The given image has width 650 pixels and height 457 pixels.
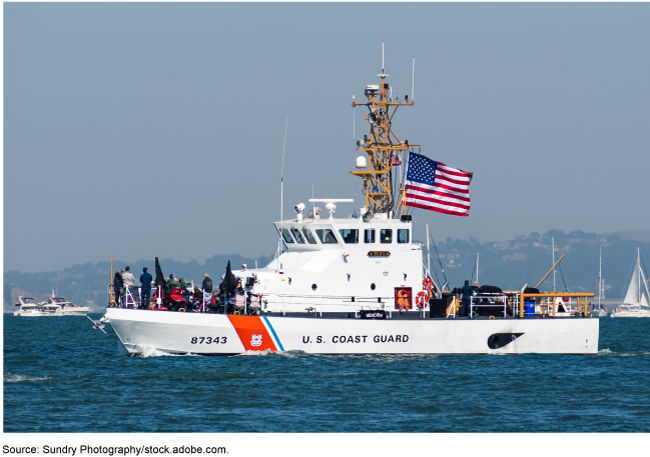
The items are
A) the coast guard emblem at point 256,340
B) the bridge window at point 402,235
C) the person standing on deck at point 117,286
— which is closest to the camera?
the coast guard emblem at point 256,340

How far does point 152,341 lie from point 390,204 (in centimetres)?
889

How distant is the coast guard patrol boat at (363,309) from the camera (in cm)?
2681

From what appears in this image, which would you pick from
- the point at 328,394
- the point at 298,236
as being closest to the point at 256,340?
the point at 298,236

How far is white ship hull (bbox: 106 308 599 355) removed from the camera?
87.3ft

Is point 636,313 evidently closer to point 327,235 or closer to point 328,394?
point 327,235

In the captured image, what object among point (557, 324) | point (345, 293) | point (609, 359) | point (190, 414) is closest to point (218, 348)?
point (345, 293)

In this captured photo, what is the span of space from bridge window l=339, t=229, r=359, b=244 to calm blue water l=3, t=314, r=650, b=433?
376 centimetres

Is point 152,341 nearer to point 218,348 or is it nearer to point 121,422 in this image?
point 218,348

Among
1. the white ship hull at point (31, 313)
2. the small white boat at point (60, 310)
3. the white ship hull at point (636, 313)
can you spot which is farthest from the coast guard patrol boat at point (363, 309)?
the small white boat at point (60, 310)

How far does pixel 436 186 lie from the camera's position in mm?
29516

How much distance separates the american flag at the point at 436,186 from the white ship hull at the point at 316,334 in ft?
12.9

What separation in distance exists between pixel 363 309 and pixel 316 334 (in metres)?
1.76

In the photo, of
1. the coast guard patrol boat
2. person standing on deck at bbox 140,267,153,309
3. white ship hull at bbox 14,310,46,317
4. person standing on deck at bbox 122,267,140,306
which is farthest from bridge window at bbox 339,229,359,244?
white ship hull at bbox 14,310,46,317

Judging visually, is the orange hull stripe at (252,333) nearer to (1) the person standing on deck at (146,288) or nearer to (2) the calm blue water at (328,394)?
(2) the calm blue water at (328,394)
